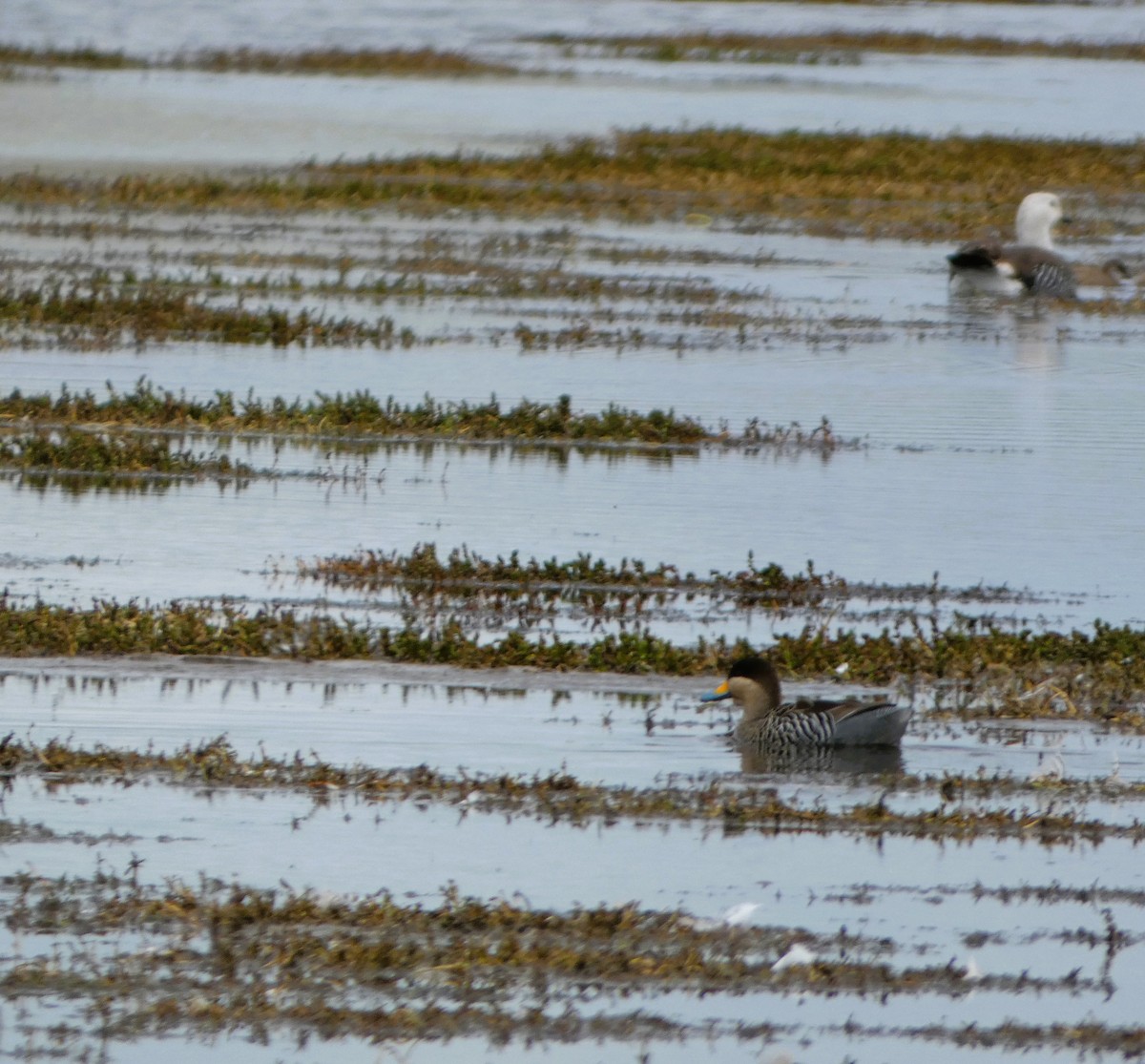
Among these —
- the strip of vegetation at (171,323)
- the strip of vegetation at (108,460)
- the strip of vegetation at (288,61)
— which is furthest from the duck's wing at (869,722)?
the strip of vegetation at (288,61)

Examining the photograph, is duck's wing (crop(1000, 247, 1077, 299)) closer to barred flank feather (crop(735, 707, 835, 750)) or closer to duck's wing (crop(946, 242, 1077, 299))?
duck's wing (crop(946, 242, 1077, 299))

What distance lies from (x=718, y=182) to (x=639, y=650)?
25.4 meters

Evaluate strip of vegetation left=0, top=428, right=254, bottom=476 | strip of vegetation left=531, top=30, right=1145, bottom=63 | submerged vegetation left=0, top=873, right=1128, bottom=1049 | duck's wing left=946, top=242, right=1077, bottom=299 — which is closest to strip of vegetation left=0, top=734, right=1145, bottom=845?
submerged vegetation left=0, top=873, right=1128, bottom=1049

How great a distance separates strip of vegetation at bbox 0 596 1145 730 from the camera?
454 inches

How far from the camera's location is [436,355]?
72.3 feet

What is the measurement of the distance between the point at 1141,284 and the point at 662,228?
651 cm

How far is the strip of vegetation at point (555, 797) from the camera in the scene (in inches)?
367

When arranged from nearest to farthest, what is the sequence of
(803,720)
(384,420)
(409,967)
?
(409,967) < (803,720) < (384,420)

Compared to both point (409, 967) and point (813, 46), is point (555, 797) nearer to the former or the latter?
point (409, 967)

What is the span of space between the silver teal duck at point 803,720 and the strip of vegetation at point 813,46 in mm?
51048

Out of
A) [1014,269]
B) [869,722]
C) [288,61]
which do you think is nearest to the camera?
[869,722]

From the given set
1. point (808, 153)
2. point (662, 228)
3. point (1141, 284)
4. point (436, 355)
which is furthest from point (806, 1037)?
point (808, 153)

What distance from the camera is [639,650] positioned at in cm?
1175

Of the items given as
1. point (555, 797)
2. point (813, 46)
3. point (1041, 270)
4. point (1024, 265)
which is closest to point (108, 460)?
point (555, 797)
